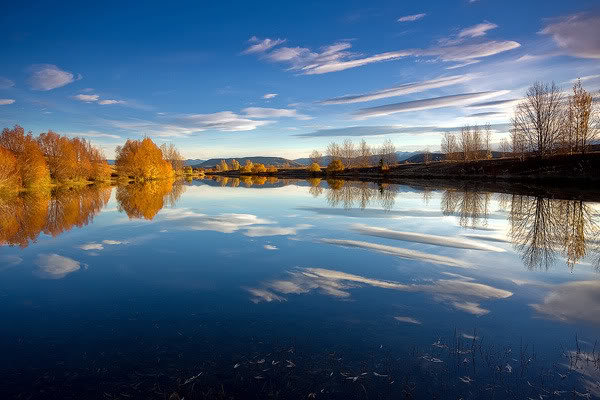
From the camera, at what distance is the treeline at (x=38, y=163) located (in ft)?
168

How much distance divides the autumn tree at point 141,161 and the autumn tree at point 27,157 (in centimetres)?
3164

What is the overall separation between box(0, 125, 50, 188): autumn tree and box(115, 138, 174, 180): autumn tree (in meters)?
31.6

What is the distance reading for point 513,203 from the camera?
35094mm

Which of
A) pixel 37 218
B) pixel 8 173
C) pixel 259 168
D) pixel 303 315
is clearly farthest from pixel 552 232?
pixel 259 168

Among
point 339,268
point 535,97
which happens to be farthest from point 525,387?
point 535,97

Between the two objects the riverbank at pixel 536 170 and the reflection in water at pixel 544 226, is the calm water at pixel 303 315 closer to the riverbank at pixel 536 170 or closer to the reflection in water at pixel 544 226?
the reflection in water at pixel 544 226

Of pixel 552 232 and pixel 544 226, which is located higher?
pixel 544 226

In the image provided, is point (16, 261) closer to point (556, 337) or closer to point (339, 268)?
point (339, 268)

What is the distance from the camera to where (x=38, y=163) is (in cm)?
5709

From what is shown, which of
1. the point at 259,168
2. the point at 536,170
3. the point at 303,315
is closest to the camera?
the point at 303,315

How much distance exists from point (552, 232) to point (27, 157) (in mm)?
71071

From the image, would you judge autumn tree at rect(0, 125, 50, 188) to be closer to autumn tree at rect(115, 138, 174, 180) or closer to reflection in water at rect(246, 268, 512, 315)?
autumn tree at rect(115, 138, 174, 180)

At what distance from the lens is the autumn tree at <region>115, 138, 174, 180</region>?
317ft

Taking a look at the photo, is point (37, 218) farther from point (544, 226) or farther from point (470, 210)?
point (544, 226)
